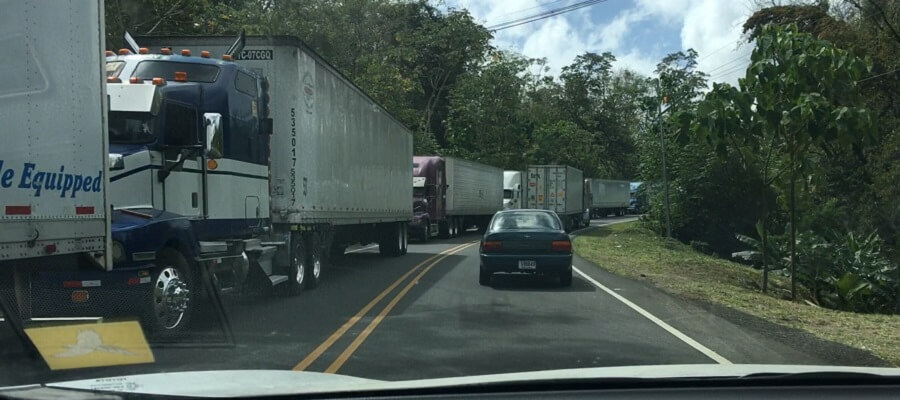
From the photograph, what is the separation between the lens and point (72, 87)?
19.8ft

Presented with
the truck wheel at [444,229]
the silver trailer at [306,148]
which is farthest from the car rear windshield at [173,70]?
the truck wheel at [444,229]

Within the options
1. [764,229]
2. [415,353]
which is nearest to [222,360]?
[415,353]

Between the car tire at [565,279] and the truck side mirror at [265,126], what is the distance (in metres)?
5.94

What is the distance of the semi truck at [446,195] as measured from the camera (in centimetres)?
2911

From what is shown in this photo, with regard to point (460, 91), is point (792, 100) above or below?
below

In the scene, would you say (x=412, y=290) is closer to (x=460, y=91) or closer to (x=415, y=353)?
(x=415, y=353)

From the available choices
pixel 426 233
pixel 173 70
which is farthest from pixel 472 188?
pixel 173 70

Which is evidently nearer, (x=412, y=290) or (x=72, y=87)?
(x=72, y=87)

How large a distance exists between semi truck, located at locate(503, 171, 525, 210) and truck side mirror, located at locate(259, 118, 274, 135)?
32439 mm

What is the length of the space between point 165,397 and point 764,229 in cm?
1487

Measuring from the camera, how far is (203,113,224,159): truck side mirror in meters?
9.03

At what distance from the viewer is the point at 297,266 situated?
12672 millimetres

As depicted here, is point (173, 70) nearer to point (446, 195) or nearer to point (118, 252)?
point (118, 252)

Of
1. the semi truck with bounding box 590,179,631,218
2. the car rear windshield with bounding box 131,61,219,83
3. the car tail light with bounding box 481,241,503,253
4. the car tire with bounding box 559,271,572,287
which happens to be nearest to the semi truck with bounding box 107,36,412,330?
the car rear windshield with bounding box 131,61,219,83
